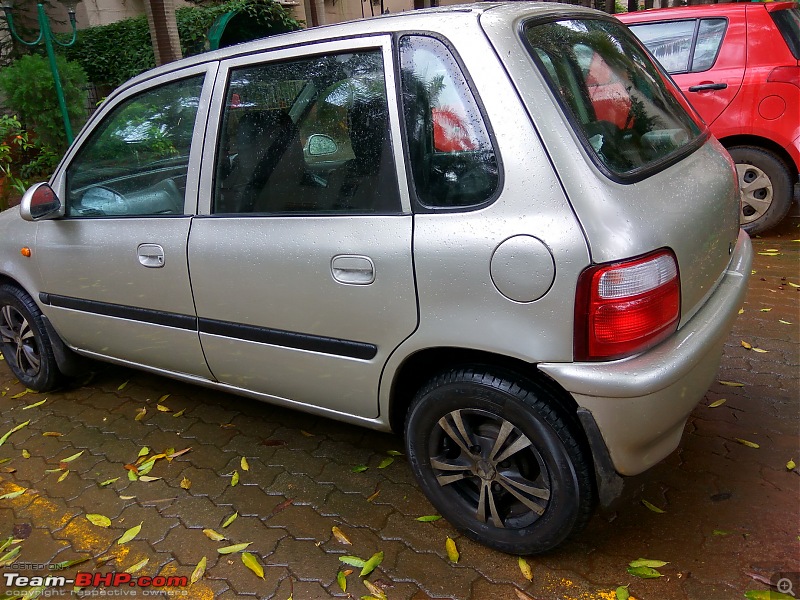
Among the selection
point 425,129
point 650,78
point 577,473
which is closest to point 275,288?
point 425,129

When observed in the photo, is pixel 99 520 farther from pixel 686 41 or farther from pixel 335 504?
pixel 686 41

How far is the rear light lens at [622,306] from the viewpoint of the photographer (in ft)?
5.90

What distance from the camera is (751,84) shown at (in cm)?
500

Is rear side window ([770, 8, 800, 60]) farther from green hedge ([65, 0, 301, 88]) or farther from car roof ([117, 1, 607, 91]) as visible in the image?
green hedge ([65, 0, 301, 88])

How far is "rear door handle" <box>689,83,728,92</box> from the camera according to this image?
509 centimetres

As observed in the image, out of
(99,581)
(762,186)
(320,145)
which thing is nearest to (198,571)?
(99,581)

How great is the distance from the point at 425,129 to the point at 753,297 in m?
3.17

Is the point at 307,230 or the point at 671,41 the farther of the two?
the point at 671,41

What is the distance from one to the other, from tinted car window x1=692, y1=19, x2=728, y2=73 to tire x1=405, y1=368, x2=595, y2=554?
4.46 metres

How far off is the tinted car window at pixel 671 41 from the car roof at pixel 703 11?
54mm

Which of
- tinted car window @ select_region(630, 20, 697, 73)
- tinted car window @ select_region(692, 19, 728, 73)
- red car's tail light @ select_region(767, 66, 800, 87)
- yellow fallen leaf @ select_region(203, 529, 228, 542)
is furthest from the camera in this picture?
tinted car window @ select_region(630, 20, 697, 73)

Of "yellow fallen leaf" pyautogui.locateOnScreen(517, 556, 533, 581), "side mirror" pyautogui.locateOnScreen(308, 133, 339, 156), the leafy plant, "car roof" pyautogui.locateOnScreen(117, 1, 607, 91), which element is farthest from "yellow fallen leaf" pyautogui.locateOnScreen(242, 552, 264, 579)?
the leafy plant

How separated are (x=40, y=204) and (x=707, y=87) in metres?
4.92

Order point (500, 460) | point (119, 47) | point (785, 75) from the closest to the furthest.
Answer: point (500, 460)
point (785, 75)
point (119, 47)
